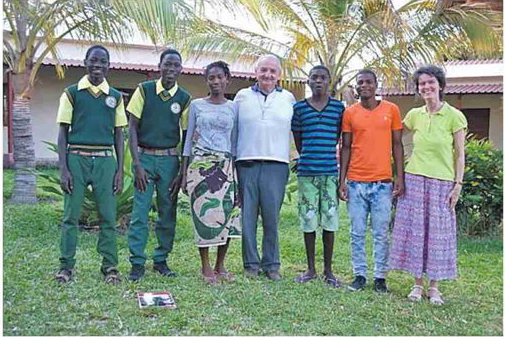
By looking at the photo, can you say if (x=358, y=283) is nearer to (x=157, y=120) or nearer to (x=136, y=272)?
(x=136, y=272)

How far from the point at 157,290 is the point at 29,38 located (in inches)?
210

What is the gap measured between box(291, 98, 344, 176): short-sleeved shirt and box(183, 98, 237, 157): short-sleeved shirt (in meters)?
0.62

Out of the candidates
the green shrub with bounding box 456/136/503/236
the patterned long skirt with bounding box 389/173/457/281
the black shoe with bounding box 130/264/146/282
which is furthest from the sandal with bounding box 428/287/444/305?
the green shrub with bounding box 456/136/503/236

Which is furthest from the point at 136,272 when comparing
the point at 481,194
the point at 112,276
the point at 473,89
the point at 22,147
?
the point at 473,89

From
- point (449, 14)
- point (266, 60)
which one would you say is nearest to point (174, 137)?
point (266, 60)

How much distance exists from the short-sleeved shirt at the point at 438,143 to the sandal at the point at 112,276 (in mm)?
2431

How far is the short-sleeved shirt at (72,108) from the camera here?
429cm

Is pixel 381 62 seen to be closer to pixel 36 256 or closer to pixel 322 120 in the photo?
pixel 322 120

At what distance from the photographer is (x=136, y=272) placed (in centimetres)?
462

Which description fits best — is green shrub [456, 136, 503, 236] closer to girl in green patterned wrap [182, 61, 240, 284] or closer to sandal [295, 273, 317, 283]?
sandal [295, 273, 317, 283]

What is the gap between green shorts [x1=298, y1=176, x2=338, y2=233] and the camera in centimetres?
463

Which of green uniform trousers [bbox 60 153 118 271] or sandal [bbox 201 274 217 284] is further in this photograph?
sandal [bbox 201 274 217 284]

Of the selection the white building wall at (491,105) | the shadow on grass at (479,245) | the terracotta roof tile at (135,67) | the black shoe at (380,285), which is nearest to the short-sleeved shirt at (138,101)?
the black shoe at (380,285)

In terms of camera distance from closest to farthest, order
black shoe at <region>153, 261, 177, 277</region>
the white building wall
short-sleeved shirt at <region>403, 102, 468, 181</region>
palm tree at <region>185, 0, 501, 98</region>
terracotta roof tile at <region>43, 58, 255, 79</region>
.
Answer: short-sleeved shirt at <region>403, 102, 468, 181</region>, black shoe at <region>153, 261, 177, 277</region>, palm tree at <region>185, 0, 501, 98</region>, terracotta roof tile at <region>43, 58, 255, 79</region>, the white building wall
